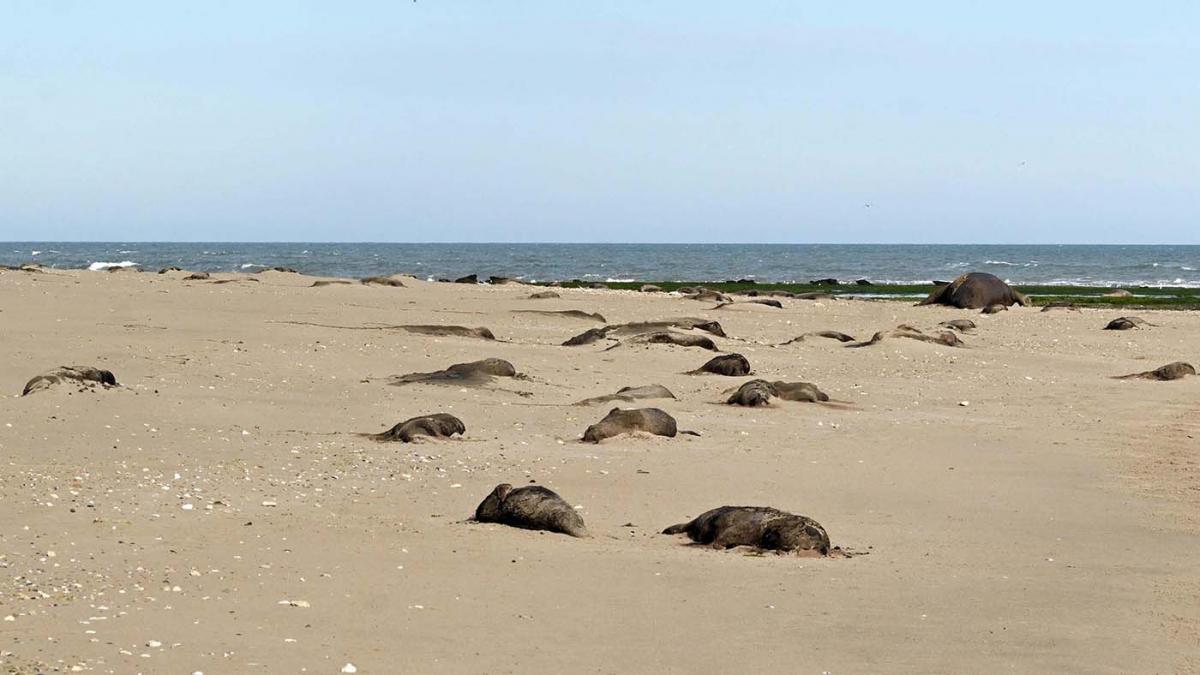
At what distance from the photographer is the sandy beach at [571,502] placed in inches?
239

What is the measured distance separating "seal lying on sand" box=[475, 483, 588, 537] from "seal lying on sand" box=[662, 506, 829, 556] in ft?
2.37

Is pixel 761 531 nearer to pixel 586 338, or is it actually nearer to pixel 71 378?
pixel 71 378

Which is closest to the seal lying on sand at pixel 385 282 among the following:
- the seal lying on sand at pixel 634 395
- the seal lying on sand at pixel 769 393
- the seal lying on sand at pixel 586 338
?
the seal lying on sand at pixel 586 338

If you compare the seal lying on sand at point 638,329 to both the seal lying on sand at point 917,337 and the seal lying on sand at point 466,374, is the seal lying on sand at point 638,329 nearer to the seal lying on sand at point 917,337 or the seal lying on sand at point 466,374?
the seal lying on sand at point 917,337

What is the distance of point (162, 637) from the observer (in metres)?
5.77

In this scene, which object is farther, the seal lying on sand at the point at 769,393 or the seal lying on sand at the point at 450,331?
the seal lying on sand at the point at 450,331

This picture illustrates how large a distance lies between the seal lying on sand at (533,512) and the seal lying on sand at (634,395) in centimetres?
551

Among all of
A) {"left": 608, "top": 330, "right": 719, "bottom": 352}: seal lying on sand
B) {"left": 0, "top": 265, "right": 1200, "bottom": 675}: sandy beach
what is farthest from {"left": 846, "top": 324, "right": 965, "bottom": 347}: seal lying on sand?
{"left": 608, "top": 330, "right": 719, "bottom": 352}: seal lying on sand

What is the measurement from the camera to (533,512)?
330 inches

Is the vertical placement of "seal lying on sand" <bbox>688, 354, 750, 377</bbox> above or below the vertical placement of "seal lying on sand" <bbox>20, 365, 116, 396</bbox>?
below

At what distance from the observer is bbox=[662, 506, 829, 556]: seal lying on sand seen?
805 centimetres

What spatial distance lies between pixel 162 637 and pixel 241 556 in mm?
1555

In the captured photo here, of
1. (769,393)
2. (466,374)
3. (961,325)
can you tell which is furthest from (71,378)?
(961,325)

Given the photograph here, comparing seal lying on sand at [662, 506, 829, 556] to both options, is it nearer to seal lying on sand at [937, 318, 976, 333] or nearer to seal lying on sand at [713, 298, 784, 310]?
seal lying on sand at [937, 318, 976, 333]
